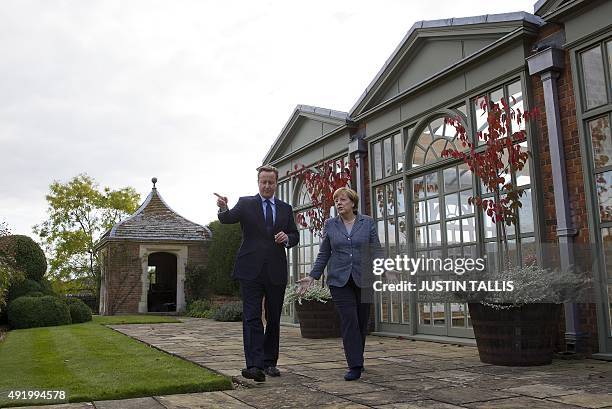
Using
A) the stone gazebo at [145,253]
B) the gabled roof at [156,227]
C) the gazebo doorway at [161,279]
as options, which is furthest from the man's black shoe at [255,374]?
the gazebo doorway at [161,279]

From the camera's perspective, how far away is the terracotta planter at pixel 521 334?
15.8ft

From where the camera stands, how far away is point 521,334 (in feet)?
15.8

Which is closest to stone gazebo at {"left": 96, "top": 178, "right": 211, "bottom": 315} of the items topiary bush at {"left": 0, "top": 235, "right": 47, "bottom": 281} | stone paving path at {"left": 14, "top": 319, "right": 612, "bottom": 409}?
topiary bush at {"left": 0, "top": 235, "right": 47, "bottom": 281}

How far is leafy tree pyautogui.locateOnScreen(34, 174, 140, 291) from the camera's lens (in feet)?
90.7

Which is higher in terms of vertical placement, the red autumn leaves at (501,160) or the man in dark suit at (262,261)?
the red autumn leaves at (501,160)

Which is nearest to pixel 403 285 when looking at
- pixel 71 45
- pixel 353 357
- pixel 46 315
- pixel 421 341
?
pixel 421 341

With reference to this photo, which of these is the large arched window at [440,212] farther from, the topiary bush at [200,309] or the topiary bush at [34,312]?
the topiary bush at [200,309]

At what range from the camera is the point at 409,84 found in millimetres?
7895

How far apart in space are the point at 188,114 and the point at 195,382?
9717 millimetres

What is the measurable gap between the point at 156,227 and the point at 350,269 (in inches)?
630

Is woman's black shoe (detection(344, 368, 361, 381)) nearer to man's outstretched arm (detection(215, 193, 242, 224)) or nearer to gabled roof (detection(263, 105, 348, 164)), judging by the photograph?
man's outstretched arm (detection(215, 193, 242, 224))

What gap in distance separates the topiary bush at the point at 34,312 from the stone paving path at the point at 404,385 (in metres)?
6.93

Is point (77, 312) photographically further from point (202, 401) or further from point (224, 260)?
point (202, 401)

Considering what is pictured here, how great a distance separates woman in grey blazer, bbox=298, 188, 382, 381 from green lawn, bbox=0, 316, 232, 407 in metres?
0.99
